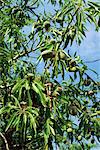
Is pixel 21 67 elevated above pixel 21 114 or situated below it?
above

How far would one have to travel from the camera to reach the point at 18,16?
4688 mm

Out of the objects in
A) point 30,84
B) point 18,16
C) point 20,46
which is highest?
point 18,16

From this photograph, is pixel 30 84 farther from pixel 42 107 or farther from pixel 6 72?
pixel 6 72

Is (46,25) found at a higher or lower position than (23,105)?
higher

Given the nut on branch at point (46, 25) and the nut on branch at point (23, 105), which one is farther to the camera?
the nut on branch at point (46, 25)

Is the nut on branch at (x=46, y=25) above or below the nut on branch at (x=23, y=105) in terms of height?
above

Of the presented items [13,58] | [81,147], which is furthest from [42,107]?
[81,147]

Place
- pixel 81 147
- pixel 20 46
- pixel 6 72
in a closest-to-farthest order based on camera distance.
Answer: pixel 6 72, pixel 81 147, pixel 20 46

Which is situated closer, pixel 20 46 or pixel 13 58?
pixel 13 58

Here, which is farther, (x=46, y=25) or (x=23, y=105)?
(x=46, y=25)

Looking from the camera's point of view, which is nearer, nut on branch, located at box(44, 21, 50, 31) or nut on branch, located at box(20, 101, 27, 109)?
nut on branch, located at box(20, 101, 27, 109)

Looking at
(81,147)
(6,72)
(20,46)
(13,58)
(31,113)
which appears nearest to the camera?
(31,113)

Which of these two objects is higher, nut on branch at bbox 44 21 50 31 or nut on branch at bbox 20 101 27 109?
nut on branch at bbox 44 21 50 31

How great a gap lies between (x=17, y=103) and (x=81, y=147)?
1338 millimetres
